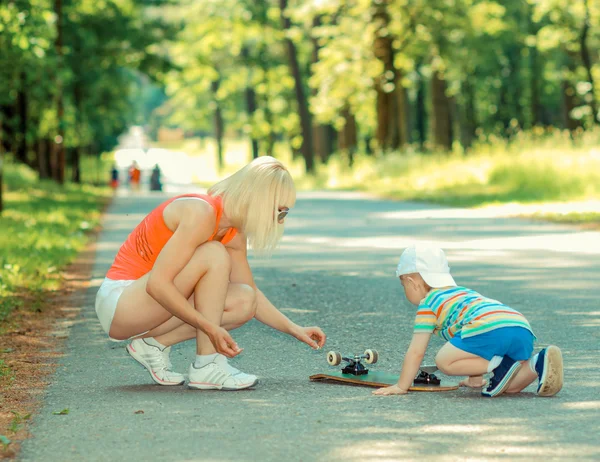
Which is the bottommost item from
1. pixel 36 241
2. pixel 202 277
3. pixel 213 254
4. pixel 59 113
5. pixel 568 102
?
pixel 36 241

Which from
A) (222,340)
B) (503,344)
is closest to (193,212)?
(222,340)

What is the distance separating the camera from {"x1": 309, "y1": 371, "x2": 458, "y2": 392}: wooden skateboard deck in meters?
6.02

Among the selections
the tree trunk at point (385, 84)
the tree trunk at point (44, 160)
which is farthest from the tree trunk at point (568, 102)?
the tree trunk at point (44, 160)

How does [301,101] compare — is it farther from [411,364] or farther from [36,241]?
[411,364]

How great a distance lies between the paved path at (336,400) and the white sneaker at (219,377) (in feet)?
0.24

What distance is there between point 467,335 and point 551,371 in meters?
0.46

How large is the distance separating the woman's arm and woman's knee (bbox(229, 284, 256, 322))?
57mm

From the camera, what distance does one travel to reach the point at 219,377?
6113mm

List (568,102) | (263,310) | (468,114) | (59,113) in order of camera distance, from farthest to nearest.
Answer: (468,114) → (568,102) → (59,113) → (263,310)

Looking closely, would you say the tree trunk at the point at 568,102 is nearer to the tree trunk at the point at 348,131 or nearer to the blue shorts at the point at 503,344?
the tree trunk at the point at 348,131

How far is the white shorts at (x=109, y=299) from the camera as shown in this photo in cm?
622

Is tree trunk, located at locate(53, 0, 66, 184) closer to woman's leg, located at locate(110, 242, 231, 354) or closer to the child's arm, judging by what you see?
woman's leg, located at locate(110, 242, 231, 354)

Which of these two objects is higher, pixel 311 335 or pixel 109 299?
pixel 109 299

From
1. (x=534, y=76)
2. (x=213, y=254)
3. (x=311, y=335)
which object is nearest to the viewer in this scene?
(x=213, y=254)
